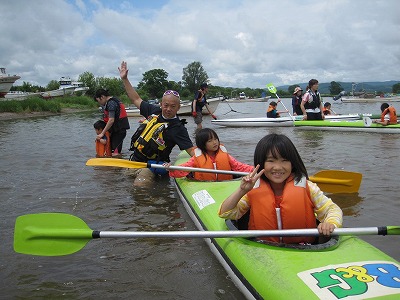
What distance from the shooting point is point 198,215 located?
3.57 m

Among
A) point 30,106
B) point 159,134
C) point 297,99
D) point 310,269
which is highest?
point 30,106

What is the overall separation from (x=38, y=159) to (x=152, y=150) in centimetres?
379

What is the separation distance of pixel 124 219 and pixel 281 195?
2.10 metres

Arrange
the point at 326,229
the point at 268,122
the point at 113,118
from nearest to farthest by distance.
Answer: the point at 326,229 < the point at 113,118 < the point at 268,122

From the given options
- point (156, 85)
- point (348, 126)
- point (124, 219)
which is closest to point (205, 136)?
point (124, 219)

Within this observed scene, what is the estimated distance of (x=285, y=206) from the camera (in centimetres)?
256

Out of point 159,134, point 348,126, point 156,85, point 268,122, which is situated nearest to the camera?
point 159,134

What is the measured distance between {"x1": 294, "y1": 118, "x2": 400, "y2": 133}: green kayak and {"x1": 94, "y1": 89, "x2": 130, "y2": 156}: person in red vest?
6921 mm

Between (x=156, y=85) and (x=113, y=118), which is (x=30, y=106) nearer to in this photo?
(x=113, y=118)

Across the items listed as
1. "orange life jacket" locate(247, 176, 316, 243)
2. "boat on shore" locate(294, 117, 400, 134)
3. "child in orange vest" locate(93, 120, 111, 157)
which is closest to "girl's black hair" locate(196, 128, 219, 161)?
"orange life jacket" locate(247, 176, 316, 243)

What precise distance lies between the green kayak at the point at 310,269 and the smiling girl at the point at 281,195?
18 cm

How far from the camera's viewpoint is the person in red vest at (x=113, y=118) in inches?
273

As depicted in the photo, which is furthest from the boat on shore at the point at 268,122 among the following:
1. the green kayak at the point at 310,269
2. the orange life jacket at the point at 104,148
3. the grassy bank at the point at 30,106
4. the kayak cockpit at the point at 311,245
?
the grassy bank at the point at 30,106

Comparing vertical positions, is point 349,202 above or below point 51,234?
below
